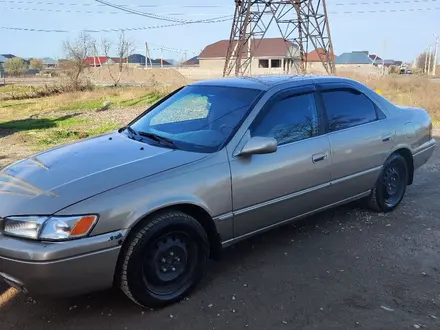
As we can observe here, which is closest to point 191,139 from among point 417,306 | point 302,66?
point 417,306

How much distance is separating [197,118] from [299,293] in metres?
1.79

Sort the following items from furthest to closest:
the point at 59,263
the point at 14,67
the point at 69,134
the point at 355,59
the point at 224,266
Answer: the point at 355,59, the point at 14,67, the point at 69,134, the point at 224,266, the point at 59,263

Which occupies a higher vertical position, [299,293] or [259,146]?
[259,146]

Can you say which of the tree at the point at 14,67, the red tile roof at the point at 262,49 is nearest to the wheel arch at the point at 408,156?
the red tile roof at the point at 262,49

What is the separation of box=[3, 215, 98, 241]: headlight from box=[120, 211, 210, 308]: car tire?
330 millimetres

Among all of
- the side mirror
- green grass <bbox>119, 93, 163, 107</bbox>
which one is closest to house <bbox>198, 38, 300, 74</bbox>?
green grass <bbox>119, 93, 163, 107</bbox>

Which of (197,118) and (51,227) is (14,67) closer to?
(197,118)

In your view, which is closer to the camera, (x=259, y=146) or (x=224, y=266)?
(x=259, y=146)

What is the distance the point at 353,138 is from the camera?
4.18m

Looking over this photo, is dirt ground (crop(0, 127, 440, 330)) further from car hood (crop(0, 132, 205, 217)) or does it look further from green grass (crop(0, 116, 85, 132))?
green grass (crop(0, 116, 85, 132))

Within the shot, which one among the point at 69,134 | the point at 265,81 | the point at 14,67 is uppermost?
the point at 14,67

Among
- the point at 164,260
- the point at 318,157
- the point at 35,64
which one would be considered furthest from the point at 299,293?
the point at 35,64

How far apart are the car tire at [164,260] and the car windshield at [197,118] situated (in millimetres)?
667

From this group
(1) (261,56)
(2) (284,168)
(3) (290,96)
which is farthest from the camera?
(1) (261,56)
